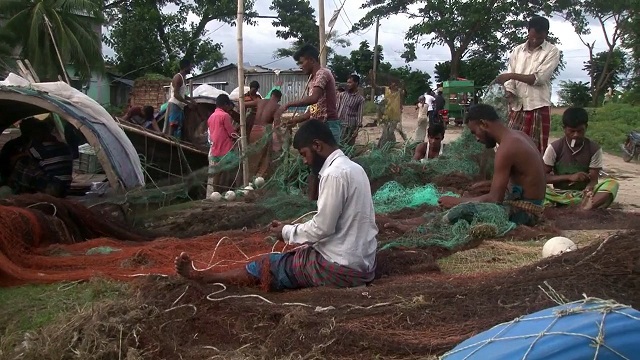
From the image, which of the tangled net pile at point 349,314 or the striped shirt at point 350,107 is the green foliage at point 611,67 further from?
the tangled net pile at point 349,314

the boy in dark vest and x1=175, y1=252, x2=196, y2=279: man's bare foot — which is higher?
the boy in dark vest

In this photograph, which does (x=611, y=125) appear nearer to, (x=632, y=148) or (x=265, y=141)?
(x=632, y=148)

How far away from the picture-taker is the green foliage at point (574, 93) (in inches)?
1462

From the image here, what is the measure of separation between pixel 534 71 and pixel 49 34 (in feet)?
67.5

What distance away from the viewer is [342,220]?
4.07 m

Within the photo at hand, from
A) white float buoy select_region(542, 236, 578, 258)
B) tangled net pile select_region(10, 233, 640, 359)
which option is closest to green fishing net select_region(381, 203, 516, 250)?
white float buoy select_region(542, 236, 578, 258)

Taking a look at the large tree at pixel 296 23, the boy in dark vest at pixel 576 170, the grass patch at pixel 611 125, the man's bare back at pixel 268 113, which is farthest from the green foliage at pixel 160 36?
the boy in dark vest at pixel 576 170

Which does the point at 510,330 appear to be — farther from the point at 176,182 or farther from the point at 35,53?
the point at 35,53

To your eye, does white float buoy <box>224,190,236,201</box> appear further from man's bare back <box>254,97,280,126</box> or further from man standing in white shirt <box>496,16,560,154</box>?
man standing in white shirt <box>496,16,560,154</box>

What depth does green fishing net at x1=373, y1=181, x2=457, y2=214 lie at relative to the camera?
702 cm

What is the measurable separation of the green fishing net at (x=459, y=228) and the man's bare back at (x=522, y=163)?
1.02 ft

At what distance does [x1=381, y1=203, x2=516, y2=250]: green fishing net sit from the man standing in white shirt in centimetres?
291

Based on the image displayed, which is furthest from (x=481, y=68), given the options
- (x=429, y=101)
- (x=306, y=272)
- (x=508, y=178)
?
(x=306, y=272)

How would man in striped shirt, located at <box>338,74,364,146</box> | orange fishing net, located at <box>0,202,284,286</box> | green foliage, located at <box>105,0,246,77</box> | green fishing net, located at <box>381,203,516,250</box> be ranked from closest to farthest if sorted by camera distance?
orange fishing net, located at <box>0,202,284,286</box>
green fishing net, located at <box>381,203,516,250</box>
man in striped shirt, located at <box>338,74,364,146</box>
green foliage, located at <box>105,0,246,77</box>
